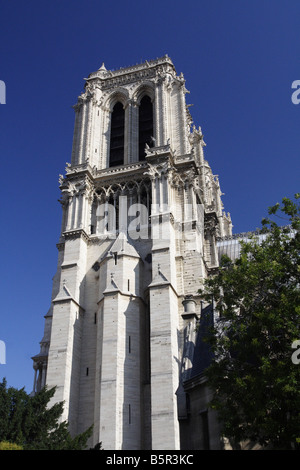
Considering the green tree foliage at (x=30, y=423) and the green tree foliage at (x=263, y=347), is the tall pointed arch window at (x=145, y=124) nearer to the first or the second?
the green tree foliage at (x=263, y=347)

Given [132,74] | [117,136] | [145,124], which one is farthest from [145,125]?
[132,74]

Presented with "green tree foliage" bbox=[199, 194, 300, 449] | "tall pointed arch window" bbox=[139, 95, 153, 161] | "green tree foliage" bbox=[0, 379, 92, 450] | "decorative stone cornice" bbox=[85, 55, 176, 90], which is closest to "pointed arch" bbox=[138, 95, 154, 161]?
"tall pointed arch window" bbox=[139, 95, 153, 161]

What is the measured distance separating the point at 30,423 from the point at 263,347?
967 cm

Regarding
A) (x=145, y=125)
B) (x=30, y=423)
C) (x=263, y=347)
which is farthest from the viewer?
(x=145, y=125)

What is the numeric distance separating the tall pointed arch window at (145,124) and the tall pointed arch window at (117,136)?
A: 5.26 ft

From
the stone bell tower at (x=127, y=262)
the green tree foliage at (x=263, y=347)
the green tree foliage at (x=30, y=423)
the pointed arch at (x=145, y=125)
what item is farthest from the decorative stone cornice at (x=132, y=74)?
the green tree foliage at (x=30, y=423)

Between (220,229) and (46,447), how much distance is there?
3878 cm

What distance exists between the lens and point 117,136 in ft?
147

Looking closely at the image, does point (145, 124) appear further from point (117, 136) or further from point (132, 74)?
point (132, 74)

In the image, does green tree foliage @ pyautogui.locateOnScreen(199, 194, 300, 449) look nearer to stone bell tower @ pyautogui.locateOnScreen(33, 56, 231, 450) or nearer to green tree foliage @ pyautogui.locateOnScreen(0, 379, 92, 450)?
green tree foliage @ pyautogui.locateOnScreen(0, 379, 92, 450)

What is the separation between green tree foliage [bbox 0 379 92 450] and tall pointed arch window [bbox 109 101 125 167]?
2479 cm

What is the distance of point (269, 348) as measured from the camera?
1884cm

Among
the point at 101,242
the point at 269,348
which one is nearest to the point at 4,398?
the point at 269,348

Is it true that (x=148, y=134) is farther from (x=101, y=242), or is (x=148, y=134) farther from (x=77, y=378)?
(x=77, y=378)
